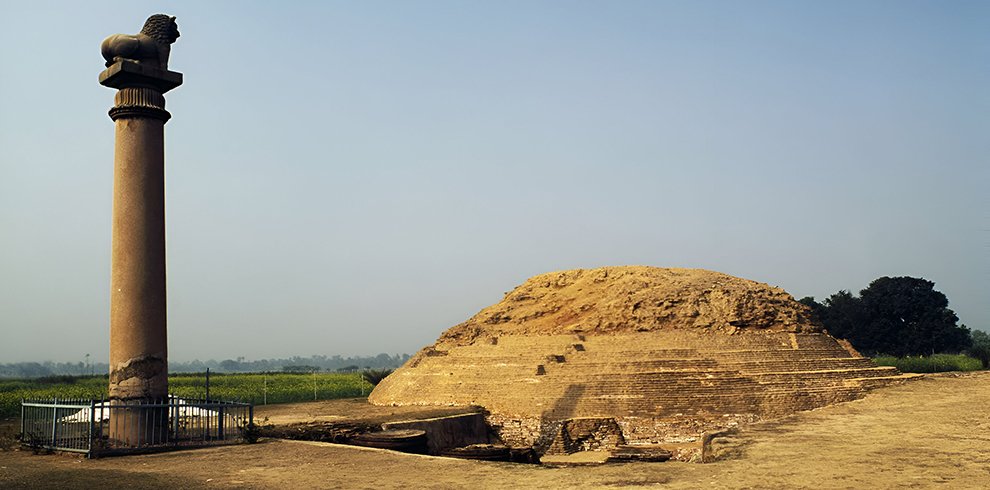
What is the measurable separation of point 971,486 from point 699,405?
34.0ft

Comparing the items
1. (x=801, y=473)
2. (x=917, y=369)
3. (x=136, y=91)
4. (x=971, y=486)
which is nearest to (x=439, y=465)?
(x=801, y=473)

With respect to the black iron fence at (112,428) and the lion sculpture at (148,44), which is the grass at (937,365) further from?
the lion sculpture at (148,44)

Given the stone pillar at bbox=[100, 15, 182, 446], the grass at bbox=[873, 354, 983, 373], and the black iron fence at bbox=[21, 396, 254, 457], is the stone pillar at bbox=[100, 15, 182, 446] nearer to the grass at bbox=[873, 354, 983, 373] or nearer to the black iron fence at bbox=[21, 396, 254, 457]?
the black iron fence at bbox=[21, 396, 254, 457]

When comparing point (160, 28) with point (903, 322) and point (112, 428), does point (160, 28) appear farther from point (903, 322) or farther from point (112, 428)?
point (903, 322)

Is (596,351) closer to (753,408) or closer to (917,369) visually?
(753,408)

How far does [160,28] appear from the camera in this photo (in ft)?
43.6

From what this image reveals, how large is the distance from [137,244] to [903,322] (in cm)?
5841

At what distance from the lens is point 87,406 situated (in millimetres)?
12445

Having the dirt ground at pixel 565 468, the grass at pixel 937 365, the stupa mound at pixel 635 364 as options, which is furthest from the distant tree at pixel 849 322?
the dirt ground at pixel 565 468

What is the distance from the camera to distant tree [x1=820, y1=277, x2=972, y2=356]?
57500mm

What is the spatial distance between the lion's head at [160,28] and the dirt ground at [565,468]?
6.73m

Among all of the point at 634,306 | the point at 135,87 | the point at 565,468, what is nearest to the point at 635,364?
the point at 634,306

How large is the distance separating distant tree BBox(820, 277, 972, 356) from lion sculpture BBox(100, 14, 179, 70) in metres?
54.6

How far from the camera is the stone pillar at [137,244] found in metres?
12.5
